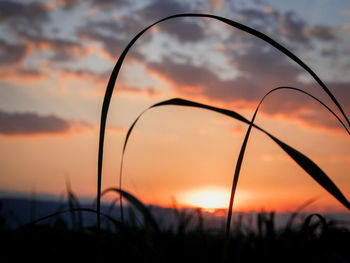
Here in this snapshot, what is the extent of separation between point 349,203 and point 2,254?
187cm

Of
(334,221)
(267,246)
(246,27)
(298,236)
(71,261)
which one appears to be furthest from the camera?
(334,221)

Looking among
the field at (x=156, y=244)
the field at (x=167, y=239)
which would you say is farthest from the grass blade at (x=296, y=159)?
the field at (x=156, y=244)

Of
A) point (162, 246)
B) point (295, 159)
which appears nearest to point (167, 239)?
point (162, 246)

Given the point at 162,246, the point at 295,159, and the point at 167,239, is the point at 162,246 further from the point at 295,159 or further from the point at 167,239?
the point at 295,159

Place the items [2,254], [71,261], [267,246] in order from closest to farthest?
[71,261]
[2,254]
[267,246]

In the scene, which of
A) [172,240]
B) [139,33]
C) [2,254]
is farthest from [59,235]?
[139,33]

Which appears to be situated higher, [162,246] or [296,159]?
[296,159]

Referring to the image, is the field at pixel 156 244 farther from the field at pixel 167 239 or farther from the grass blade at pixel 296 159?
the grass blade at pixel 296 159

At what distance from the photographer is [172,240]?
102 inches

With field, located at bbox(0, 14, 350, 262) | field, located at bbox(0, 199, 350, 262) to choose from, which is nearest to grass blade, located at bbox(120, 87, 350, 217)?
field, located at bbox(0, 14, 350, 262)

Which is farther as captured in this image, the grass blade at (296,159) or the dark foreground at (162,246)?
the dark foreground at (162,246)

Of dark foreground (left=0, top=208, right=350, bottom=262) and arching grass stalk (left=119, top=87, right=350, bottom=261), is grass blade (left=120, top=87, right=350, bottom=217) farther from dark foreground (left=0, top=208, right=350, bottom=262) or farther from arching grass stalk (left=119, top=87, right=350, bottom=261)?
dark foreground (left=0, top=208, right=350, bottom=262)

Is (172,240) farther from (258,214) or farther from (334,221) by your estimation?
(334,221)

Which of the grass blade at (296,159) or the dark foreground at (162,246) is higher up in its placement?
the grass blade at (296,159)
